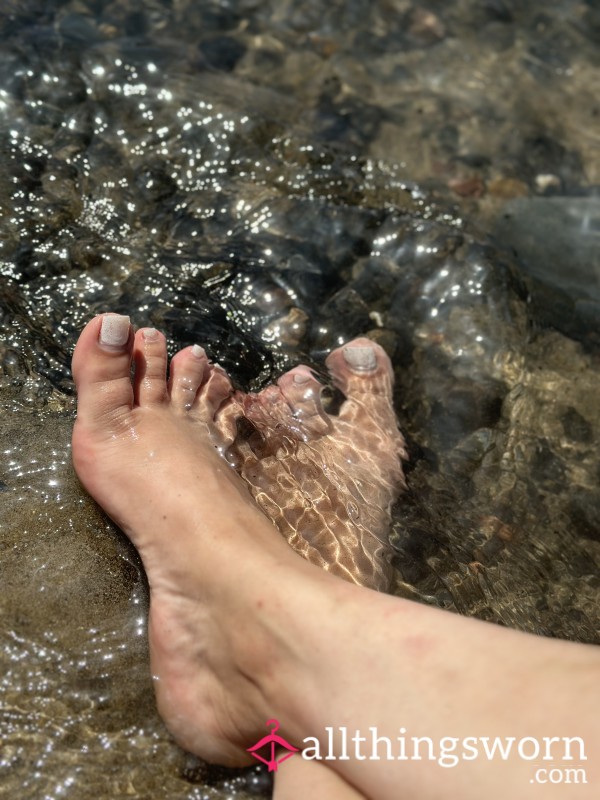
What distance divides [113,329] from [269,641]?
2.93 feet

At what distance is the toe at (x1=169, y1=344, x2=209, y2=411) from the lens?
221cm

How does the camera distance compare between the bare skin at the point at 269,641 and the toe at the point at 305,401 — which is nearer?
the bare skin at the point at 269,641

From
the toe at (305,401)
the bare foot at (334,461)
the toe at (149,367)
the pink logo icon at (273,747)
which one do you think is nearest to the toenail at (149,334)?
the toe at (149,367)

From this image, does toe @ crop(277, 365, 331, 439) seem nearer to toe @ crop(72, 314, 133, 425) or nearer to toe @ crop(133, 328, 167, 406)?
toe @ crop(133, 328, 167, 406)

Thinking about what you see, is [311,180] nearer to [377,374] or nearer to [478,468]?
[377,374]

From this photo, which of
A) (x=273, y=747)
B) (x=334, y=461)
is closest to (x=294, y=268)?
(x=334, y=461)

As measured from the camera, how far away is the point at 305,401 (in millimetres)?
2357

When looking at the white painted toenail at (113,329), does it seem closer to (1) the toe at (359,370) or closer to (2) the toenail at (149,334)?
(2) the toenail at (149,334)

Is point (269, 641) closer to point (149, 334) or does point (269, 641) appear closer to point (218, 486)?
point (218, 486)

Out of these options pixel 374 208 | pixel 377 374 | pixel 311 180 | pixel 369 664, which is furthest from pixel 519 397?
pixel 369 664

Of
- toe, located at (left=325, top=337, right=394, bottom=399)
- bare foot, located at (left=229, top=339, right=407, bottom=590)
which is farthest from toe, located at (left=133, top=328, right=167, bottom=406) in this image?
toe, located at (left=325, top=337, right=394, bottom=399)

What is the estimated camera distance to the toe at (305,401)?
2.34 m

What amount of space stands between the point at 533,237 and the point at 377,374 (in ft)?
2.98

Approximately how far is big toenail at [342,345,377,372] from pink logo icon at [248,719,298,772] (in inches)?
44.9
